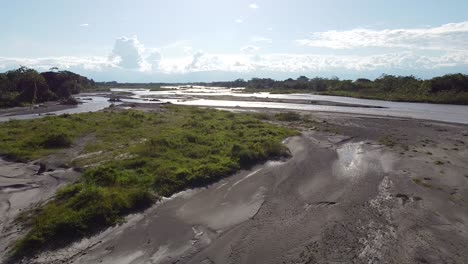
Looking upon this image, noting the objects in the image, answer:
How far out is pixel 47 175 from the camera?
58.5 feet

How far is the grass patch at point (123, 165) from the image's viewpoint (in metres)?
12.1

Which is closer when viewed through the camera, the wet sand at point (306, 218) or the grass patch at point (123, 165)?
the wet sand at point (306, 218)

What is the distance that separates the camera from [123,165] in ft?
61.4

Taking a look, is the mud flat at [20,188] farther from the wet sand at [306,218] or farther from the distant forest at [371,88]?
the distant forest at [371,88]

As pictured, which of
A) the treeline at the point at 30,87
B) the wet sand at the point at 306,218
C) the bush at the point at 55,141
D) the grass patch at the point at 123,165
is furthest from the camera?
the treeline at the point at 30,87

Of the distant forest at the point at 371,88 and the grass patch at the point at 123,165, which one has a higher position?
the distant forest at the point at 371,88

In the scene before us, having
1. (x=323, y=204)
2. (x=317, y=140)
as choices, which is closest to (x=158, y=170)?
(x=323, y=204)

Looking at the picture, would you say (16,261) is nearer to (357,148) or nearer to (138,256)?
(138,256)

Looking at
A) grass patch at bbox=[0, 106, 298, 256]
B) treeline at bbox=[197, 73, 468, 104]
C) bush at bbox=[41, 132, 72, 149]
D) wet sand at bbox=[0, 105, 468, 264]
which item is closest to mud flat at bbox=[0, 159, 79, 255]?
wet sand at bbox=[0, 105, 468, 264]

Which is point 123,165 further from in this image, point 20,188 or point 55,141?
point 55,141

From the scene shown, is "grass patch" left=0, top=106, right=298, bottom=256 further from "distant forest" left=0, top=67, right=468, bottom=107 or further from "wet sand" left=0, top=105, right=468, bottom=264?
"distant forest" left=0, top=67, right=468, bottom=107

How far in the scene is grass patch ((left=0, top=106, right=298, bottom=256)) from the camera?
39.8 ft

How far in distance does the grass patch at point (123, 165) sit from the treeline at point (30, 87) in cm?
4412

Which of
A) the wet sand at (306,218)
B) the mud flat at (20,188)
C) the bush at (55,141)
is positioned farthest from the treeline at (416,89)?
the mud flat at (20,188)
